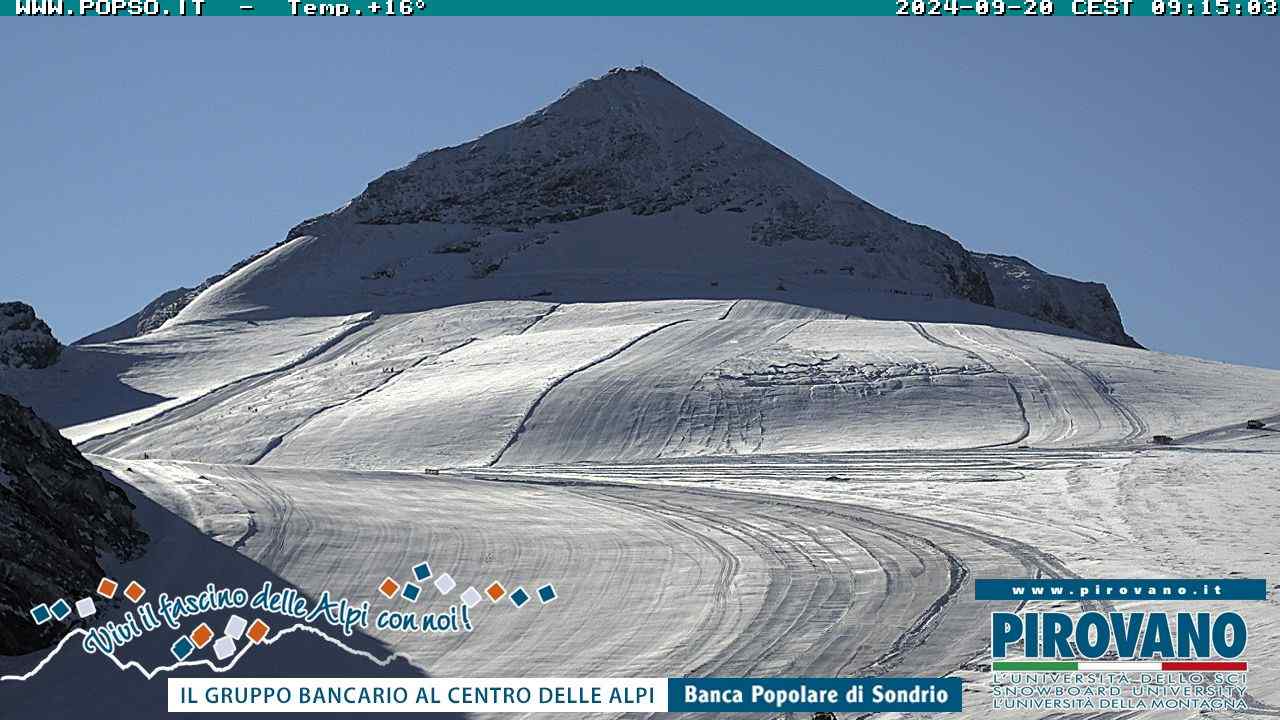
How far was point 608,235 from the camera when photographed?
6278 cm

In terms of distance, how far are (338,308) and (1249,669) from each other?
151 ft

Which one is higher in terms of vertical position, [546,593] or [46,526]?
[46,526]

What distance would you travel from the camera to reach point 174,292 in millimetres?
72812

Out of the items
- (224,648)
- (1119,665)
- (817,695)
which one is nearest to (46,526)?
(224,648)

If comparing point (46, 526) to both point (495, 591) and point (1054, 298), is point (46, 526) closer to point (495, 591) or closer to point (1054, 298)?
point (495, 591)

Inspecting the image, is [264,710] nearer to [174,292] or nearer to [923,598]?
[923,598]

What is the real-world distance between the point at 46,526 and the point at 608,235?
51667mm

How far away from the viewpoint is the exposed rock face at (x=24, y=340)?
4191 centimetres

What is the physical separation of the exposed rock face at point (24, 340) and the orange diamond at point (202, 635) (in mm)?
33914

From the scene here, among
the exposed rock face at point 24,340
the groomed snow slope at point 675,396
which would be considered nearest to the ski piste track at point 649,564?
the groomed snow slope at point 675,396

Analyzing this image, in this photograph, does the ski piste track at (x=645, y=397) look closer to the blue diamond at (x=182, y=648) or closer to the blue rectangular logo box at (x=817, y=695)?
the blue diamond at (x=182, y=648)

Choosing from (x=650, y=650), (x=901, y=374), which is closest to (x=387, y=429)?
(x=901, y=374)

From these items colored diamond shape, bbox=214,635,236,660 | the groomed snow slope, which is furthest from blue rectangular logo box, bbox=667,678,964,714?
the groomed snow slope

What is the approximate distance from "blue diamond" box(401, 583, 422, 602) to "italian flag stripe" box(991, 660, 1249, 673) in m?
4.99
